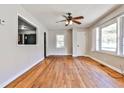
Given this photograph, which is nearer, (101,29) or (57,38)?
(101,29)

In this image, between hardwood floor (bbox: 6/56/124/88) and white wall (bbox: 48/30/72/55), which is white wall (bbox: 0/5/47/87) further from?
white wall (bbox: 48/30/72/55)

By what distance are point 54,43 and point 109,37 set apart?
6.06 metres

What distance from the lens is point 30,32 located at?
761 cm

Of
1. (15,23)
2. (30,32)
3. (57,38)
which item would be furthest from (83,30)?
(15,23)

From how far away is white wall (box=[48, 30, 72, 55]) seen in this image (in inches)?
437

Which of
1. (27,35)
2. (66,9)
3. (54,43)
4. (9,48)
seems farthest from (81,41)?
(9,48)

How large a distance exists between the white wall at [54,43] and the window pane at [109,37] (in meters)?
4.69

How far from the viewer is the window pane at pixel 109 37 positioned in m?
5.21

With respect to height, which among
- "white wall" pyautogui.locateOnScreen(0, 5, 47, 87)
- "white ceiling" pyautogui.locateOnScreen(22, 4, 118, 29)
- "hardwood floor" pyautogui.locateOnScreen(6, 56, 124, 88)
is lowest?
"hardwood floor" pyautogui.locateOnScreen(6, 56, 124, 88)

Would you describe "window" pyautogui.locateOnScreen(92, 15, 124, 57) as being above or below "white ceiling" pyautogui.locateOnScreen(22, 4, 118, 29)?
below

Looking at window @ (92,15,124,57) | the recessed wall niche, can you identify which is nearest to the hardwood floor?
window @ (92,15,124,57)

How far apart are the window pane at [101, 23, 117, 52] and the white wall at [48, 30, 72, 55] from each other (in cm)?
469
